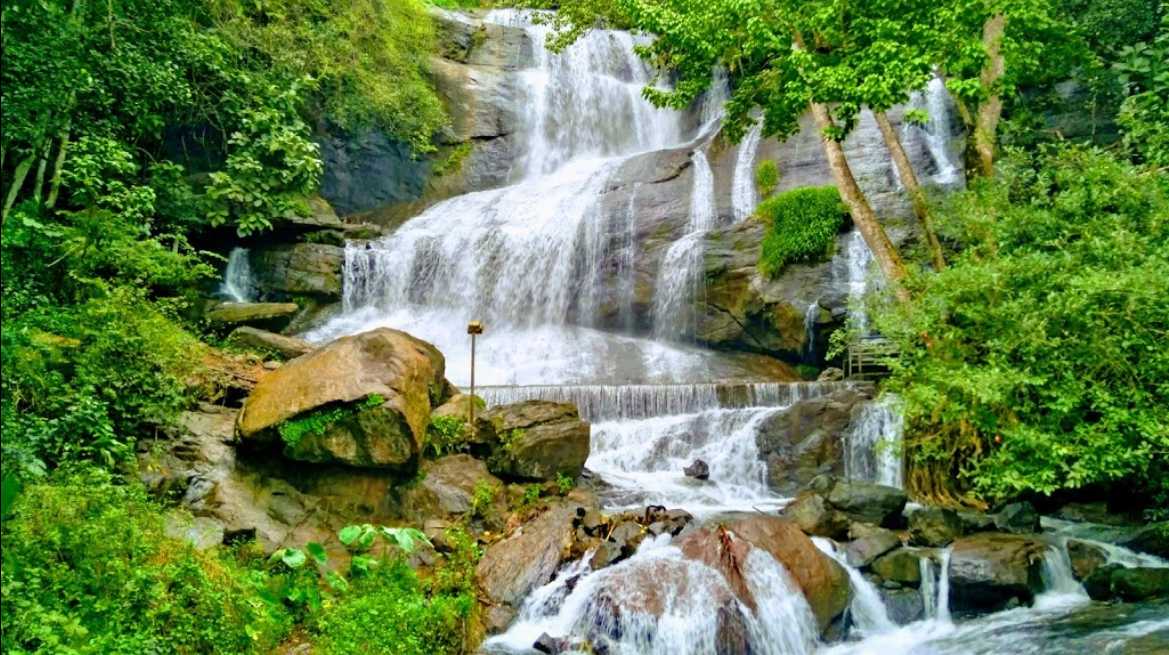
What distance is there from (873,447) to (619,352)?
6237mm

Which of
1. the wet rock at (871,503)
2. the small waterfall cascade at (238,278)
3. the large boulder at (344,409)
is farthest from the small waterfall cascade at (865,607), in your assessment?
the small waterfall cascade at (238,278)

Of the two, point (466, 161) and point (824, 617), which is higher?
point (466, 161)

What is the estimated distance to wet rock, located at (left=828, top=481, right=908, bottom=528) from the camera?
29.0 feet

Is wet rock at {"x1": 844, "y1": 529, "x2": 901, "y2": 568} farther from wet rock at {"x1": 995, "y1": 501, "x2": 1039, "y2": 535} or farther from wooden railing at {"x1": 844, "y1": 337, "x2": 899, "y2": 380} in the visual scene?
wooden railing at {"x1": 844, "y1": 337, "x2": 899, "y2": 380}

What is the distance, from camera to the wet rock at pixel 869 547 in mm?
7668

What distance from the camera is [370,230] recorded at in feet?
60.3

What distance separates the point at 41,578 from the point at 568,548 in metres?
4.24

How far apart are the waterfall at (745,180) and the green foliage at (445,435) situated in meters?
10.2

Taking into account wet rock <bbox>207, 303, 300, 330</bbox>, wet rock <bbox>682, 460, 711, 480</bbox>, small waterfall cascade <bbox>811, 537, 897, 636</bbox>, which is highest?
wet rock <bbox>207, 303, 300, 330</bbox>

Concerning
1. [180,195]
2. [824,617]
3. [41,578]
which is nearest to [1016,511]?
[824,617]

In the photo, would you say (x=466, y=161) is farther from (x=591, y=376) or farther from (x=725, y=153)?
(x=591, y=376)

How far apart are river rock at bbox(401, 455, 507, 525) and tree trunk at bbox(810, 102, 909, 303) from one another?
19.8 ft

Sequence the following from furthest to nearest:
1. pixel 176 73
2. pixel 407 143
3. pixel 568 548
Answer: pixel 407 143, pixel 176 73, pixel 568 548

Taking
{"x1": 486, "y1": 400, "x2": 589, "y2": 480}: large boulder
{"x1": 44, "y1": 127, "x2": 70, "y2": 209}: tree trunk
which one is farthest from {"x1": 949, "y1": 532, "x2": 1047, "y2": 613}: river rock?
{"x1": 44, "y1": 127, "x2": 70, "y2": 209}: tree trunk
